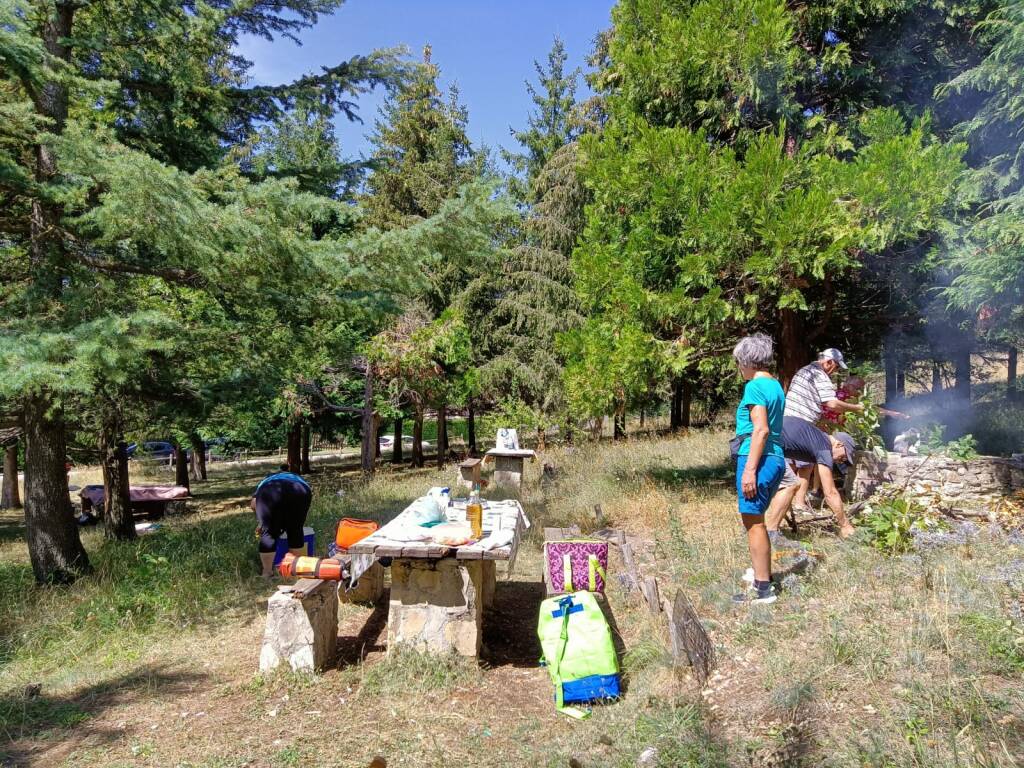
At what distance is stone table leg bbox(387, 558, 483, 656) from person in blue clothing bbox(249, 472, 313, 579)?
2.05m

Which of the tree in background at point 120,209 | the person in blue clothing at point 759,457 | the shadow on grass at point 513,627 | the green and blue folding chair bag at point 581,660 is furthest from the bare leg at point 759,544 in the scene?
the tree in background at point 120,209

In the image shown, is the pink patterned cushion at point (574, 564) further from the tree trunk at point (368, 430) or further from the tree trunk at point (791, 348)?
the tree trunk at point (368, 430)

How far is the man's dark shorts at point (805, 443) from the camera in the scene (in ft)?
18.8

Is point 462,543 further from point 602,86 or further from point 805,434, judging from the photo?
point 602,86

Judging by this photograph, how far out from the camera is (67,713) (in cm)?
396

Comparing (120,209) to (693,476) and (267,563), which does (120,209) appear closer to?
(267,563)

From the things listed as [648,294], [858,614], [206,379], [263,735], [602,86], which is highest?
[602,86]

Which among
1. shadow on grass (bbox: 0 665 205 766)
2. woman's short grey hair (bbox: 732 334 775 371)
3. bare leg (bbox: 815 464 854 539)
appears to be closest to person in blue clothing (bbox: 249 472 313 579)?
shadow on grass (bbox: 0 665 205 766)

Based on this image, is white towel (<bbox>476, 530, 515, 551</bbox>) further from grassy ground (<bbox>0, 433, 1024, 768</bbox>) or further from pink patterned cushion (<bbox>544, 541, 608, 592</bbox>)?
grassy ground (<bbox>0, 433, 1024, 768</bbox>)

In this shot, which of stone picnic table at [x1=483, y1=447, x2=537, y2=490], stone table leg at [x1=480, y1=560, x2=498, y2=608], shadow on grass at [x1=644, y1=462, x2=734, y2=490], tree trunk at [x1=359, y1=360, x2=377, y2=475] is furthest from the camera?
tree trunk at [x1=359, y1=360, x2=377, y2=475]

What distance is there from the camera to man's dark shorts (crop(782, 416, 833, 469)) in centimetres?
572

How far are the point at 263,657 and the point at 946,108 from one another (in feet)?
33.5

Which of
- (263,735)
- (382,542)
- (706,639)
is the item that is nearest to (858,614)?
(706,639)

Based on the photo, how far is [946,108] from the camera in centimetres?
816
